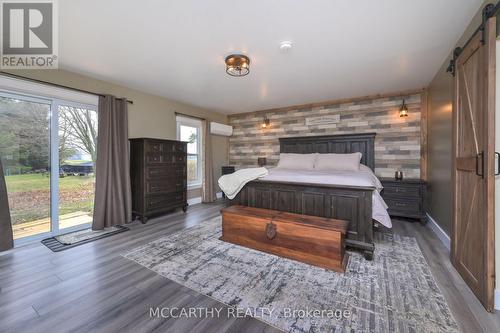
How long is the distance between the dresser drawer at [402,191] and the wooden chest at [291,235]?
1996mm

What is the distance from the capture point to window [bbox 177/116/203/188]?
199 inches

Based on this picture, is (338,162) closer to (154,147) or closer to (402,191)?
(402,191)

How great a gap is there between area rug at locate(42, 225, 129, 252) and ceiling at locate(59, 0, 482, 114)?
2.44m

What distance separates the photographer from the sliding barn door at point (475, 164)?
1.53 m

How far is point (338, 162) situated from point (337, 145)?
0.76 m

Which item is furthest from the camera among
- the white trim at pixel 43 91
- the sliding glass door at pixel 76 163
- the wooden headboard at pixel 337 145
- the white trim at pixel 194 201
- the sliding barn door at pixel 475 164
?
the white trim at pixel 194 201

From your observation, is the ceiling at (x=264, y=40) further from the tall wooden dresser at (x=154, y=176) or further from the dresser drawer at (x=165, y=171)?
the dresser drawer at (x=165, y=171)

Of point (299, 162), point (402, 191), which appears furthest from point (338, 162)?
point (402, 191)

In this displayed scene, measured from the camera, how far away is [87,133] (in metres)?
3.41

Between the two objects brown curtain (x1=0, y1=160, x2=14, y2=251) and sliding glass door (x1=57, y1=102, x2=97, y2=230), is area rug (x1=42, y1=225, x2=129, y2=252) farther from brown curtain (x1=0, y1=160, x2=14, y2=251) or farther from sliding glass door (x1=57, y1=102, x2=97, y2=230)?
brown curtain (x1=0, y1=160, x2=14, y2=251)

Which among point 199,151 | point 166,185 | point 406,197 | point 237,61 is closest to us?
point 237,61

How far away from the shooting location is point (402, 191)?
361cm

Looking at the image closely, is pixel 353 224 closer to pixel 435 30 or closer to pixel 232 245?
pixel 232 245

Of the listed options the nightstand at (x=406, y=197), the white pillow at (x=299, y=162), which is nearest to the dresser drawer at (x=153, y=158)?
the white pillow at (x=299, y=162)
